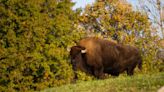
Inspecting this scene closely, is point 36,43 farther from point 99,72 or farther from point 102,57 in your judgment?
point 99,72

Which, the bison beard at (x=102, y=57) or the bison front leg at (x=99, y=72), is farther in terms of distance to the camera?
the bison beard at (x=102, y=57)

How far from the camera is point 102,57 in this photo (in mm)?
24359

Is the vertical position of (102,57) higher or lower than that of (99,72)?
higher

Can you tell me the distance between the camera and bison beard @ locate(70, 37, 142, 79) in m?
23.6

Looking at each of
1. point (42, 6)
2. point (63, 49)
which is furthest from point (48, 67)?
point (42, 6)

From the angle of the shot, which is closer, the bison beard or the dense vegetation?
the bison beard

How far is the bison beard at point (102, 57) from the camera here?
77.5 feet

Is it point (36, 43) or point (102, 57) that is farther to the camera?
point (36, 43)

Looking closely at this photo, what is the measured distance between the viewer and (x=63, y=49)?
43.4 metres

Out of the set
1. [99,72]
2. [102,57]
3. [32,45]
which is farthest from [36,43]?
[99,72]

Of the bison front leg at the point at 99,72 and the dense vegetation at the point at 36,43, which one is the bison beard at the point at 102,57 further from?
the dense vegetation at the point at 36,43

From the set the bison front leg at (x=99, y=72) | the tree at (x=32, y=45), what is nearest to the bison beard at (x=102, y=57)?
the bison front leg at (x=99, y=72)

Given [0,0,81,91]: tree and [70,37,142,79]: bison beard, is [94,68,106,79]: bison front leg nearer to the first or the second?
[70,37,142,79]: bison beard

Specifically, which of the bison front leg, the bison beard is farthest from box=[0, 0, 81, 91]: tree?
the bison front leg
